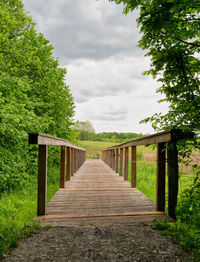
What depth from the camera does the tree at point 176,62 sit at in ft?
7.22

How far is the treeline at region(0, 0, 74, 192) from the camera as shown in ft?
16.8

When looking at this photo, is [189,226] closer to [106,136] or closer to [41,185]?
[41,185]

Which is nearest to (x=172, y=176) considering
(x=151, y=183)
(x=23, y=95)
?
(x=23, y=95)

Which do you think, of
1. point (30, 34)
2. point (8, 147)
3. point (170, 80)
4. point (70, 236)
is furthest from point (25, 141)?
point (30, 34)

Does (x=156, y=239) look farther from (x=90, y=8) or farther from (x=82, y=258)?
(x=90, y=8)

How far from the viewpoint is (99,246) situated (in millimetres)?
1983

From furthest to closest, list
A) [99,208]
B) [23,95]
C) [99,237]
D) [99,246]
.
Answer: [23,95]
[99,208]
[99,237]
[99,246]

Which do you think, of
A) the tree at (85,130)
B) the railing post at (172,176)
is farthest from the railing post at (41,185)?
the tree at (85,130)

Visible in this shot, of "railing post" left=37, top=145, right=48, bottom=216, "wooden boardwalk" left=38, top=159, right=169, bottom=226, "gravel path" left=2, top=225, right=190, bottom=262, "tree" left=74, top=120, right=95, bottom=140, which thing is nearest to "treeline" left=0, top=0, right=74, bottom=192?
"wooden boardwalk" left=38, top=159, right=169, bottom=226

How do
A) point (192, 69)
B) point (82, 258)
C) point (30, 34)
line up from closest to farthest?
point (82, 258)
point (192, 69)
point (30, 34)

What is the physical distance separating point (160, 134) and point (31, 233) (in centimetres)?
200

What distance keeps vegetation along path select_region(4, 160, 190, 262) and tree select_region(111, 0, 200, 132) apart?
1314 millimetres

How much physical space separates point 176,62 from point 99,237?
87.2 inches

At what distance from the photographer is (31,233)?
7.41 feet
